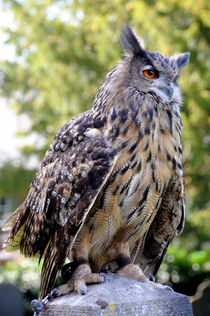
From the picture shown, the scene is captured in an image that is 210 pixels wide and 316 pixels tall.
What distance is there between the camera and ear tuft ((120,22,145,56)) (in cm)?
284

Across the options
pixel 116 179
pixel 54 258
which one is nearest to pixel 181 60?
pixel 116 179

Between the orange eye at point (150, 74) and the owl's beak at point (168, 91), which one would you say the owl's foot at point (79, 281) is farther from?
the orange eye at point (150, 74)

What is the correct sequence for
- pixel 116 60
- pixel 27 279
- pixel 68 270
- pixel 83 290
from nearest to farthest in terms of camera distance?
pixel 83 290 → pixel 68 270 → pixel 27 279 → pixel 116 60

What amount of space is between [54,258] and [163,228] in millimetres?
795

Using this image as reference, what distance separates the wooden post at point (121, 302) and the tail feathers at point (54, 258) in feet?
0.78

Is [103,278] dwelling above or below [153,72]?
below

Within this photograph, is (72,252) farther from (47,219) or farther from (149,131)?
(149,131)

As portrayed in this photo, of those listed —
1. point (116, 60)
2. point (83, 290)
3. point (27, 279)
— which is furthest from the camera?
point (116, 60)

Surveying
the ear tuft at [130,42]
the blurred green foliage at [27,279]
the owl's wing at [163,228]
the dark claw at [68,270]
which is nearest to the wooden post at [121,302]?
the dark claw at [68,270]

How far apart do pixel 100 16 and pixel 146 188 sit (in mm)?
7387

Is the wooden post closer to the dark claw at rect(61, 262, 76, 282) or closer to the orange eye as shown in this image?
the dark claw at rect(61, 262, 76, 282)

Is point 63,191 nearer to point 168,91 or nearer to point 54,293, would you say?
point 54,293

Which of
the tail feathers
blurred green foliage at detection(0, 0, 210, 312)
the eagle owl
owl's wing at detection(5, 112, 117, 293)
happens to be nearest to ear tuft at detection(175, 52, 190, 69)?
the eagle owl

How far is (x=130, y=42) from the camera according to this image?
289cm
